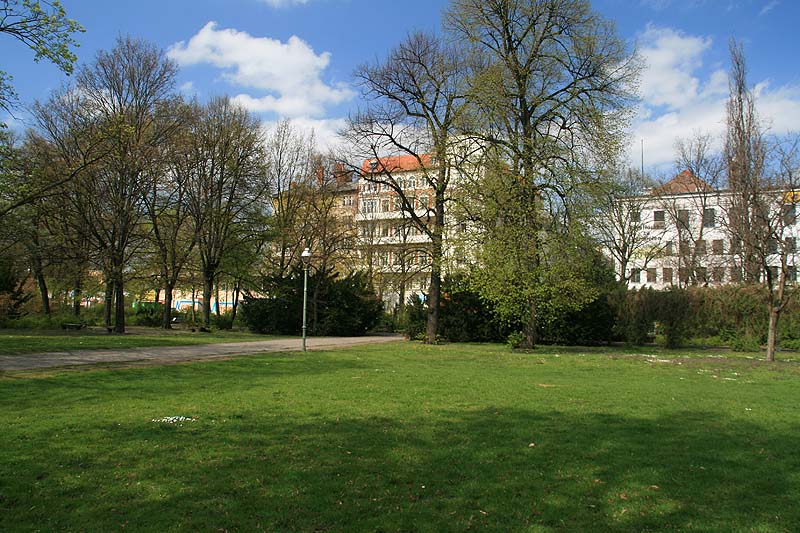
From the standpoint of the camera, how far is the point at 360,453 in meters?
6.77

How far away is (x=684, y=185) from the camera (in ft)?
149

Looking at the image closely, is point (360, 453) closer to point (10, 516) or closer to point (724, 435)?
point (10, 516)

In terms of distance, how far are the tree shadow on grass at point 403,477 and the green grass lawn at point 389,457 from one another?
3 centimetres

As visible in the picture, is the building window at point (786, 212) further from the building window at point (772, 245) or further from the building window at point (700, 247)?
the building window at point (700, 247)

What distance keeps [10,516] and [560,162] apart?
23.4m

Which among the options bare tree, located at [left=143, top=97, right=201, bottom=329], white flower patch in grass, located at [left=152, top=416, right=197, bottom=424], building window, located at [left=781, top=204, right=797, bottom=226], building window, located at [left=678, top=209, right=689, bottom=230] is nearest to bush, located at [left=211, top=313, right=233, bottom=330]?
bare tree, located at [left=143, top=97, right=201, bottom=329]

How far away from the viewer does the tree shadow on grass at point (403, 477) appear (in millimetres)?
4789

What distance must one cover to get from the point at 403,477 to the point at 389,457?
0.73 metres

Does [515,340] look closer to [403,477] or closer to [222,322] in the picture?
[403,477]

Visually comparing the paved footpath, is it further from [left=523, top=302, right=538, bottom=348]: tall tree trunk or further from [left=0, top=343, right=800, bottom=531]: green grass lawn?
[left=523, top=302, right=538, bottom=348]: tall tree trunk

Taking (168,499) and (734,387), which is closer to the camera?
(168,499)

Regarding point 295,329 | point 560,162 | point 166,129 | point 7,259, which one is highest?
point 166,129

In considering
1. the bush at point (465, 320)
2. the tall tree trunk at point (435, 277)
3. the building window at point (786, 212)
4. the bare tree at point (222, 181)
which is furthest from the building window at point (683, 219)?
the bare tree at point (222, 181)

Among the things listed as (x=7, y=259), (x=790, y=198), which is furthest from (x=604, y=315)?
(x=7, y=259)
